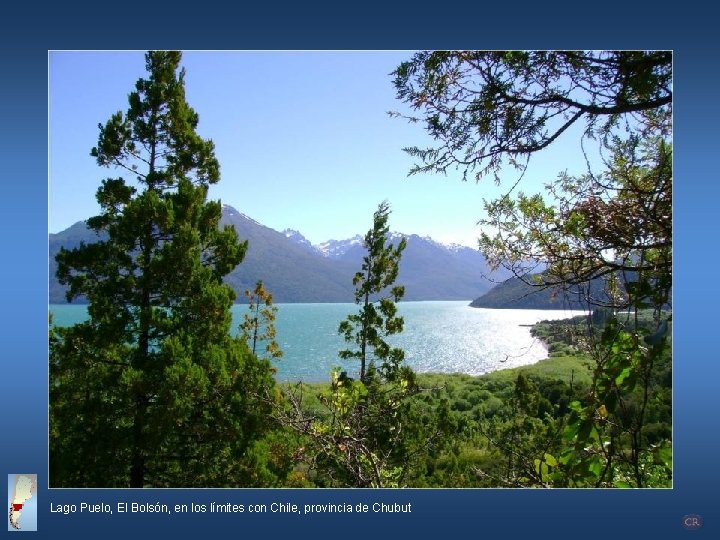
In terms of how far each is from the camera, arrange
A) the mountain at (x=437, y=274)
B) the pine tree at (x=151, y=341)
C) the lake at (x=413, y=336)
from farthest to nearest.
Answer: the mountain at (x=437, y=274) < the lake at (x=413, y=336) < the pine tree at (x=151, y=341)

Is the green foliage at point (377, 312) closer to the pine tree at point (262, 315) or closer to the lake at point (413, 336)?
the lake at point (413, 336)

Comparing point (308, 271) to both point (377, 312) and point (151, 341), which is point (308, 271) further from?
point (151, 341)

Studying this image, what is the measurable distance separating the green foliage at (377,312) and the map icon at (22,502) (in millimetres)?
6400

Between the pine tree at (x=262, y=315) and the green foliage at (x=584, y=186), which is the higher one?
the green foliage at (x=584, y=186)

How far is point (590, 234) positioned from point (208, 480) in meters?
4.66

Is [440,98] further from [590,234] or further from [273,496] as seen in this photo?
[273,496]

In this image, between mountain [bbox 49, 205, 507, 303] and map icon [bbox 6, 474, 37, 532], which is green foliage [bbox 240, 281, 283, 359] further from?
map icon [bbox 6, 474, 37, 532]

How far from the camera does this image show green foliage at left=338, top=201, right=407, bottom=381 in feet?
29.3

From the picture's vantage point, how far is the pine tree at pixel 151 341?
16.7 feet

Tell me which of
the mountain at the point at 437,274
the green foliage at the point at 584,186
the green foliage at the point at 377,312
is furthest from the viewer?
the mountain at the point at 437,274

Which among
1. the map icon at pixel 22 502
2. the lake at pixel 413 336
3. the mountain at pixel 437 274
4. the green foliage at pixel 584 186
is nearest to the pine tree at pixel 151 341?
the lake at pixel 413 336

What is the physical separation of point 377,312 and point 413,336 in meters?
2.96

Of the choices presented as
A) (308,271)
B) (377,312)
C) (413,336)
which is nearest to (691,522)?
(377,312)

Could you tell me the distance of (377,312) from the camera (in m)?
9.20
